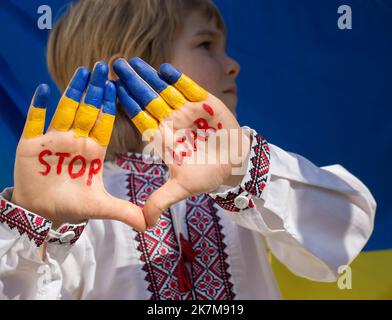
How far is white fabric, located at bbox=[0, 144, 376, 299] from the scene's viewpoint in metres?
1.19

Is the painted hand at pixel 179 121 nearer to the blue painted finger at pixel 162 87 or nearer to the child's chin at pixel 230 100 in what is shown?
the blue painted finger at pixel 162 87

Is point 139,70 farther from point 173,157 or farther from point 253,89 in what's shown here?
point 253,89

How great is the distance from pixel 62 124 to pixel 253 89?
0.80m

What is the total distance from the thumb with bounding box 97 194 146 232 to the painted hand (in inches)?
2.5

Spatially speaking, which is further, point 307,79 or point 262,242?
point 307,79

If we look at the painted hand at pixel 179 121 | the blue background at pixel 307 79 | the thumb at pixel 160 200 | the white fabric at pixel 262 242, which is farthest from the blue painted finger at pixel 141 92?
the blue background at pixel 307 79

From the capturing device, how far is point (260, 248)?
1.40 metres

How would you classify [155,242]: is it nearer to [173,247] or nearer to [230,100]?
[173,247]

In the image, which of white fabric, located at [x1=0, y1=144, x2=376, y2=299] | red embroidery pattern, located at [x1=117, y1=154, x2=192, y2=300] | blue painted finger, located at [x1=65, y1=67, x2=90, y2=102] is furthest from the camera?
red embroidery pattern, located at [x1=117, y1=154, x2=192, y2=300]

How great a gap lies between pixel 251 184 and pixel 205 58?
0.34 metres

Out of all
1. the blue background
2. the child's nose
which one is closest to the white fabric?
the child's nose

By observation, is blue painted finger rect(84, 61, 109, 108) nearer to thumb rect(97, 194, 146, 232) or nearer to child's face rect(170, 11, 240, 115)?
thumb rect(97, 194, 146, 232)

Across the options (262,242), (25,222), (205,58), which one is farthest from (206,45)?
(25,222)

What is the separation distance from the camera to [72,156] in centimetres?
107
